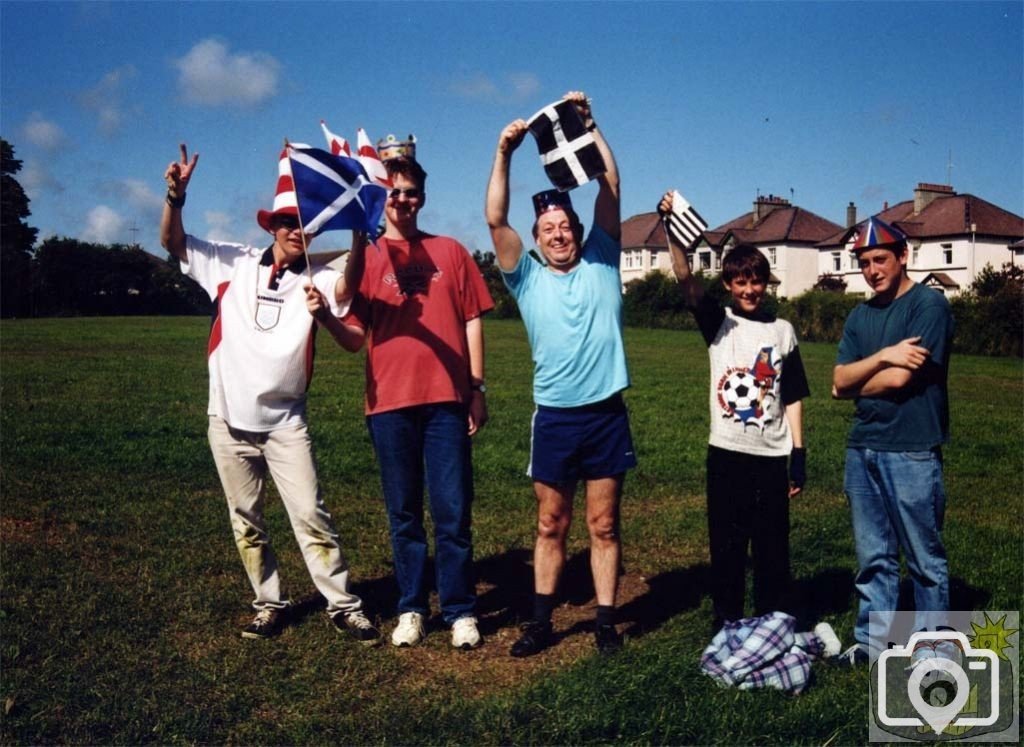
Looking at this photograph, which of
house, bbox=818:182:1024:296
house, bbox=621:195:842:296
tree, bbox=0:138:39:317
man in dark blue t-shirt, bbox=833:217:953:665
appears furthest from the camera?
house, bbox=621:195:842:296

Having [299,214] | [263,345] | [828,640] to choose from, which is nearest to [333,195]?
[299,214]

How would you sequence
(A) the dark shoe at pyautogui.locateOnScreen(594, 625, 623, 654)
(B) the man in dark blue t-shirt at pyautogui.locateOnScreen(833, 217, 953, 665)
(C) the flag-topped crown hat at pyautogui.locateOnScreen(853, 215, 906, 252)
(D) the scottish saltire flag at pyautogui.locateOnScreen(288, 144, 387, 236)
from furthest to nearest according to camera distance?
(A) the dark shoe at pyautogui.locateOnScreen(594, 625, 623, 654) → (D) the scottish saltire flag at pyautogui.locateOnScreen(288, 144, 387, 236) → (C) the flag-topped crown hat at pyautogui.locateOnScreen(853, 215, 906, 252) → (B) the man in dark blue t-shirt at pyautogui.locateOnScreen(833, 217, 953, 665)

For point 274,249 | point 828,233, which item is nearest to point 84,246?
point 828,233

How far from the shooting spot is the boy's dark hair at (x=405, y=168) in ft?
17.5

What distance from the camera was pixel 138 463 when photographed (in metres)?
10.5

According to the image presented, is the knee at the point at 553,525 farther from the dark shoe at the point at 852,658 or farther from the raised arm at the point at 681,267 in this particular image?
the dark shoe at the point at 852,658

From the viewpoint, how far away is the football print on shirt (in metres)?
5.18

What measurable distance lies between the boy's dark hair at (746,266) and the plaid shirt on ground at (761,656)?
1776mm

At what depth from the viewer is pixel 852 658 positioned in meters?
5.09

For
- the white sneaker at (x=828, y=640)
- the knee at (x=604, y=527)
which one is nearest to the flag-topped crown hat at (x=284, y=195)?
the knee at (x=604, y=527)

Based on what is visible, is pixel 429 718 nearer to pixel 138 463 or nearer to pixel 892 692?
pixel 892 692

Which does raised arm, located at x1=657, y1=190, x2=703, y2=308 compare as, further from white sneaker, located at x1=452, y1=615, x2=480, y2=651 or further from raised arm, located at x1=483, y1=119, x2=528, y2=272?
white sneaker, located at x1=452, y1=615, x2=480, y2=651

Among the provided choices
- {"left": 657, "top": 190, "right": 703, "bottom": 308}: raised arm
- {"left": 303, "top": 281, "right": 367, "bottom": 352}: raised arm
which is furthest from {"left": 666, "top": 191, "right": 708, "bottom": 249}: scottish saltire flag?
{"left": 303, "top": 281, "right": 367, "bottom": 352}: raised arm
